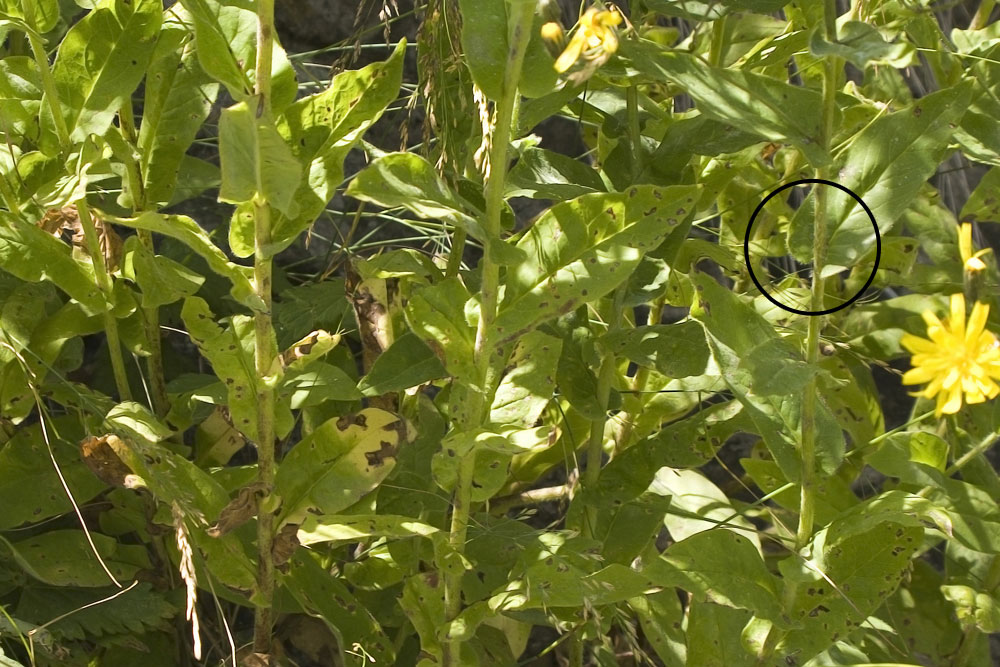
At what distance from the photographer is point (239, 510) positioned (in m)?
0.90

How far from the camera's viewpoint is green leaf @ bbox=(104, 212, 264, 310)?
0.77m

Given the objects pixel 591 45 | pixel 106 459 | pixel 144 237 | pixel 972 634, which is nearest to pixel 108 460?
pixel 106 459

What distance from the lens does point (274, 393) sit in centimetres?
89

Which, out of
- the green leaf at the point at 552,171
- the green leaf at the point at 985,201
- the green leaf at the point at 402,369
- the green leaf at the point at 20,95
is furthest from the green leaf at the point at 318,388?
the green leaf at the point at 985,201

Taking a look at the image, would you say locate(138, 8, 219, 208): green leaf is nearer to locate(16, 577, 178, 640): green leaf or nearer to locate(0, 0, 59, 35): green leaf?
locate(0, 0, 59, 35): green leaf

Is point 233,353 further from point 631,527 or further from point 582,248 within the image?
point 631,527

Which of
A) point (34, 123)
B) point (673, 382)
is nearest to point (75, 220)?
point (34, 123)

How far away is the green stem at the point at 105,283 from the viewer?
0.93m

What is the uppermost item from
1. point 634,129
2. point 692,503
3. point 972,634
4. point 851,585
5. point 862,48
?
point 862,48

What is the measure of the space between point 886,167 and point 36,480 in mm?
840

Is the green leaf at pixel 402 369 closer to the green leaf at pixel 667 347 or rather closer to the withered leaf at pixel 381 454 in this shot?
the withered leaf at pixel 381 454

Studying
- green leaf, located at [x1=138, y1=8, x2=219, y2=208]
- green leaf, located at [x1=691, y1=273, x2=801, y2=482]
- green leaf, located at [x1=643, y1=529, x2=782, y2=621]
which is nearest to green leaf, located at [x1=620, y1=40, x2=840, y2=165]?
green leaf, located at [x1=691, y1=273, x2=801, y2=482]

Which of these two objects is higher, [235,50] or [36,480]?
[235,50]

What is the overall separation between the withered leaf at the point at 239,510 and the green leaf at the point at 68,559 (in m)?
0.21
